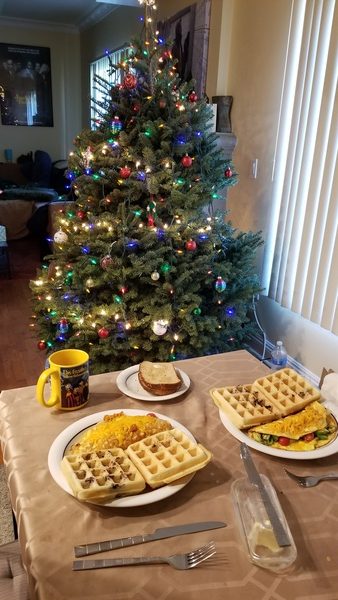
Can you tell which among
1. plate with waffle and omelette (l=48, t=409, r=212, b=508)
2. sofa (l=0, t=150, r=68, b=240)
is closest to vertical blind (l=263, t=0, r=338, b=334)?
plate with waffle and omelette (l=48, t=409, r=212, b=508)

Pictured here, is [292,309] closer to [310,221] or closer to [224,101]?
[310,221]

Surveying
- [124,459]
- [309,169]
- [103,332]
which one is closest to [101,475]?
[124,459]

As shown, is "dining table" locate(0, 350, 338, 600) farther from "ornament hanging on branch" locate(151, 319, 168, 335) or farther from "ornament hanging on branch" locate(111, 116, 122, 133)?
"ornament hanging on branch" locate(111, 116, 122, 133)

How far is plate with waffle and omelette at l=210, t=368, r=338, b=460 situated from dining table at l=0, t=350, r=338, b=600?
0.08 ft

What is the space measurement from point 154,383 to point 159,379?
0.06ft

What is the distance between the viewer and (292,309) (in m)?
2.49

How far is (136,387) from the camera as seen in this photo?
3.68 feet

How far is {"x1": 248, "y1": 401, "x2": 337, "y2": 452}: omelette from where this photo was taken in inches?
35.1

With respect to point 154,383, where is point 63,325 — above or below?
below

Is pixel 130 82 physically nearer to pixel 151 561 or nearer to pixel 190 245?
pixel 190 245

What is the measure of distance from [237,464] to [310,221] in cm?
170

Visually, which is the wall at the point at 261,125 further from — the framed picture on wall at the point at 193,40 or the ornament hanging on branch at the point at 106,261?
the ornament hanging on branch at the point at 106,261

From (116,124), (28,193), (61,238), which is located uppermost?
(116,124)

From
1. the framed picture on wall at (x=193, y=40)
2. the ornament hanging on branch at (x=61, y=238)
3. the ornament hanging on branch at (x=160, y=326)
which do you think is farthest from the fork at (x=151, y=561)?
the framed picture on wall at (x=193, y=40)
